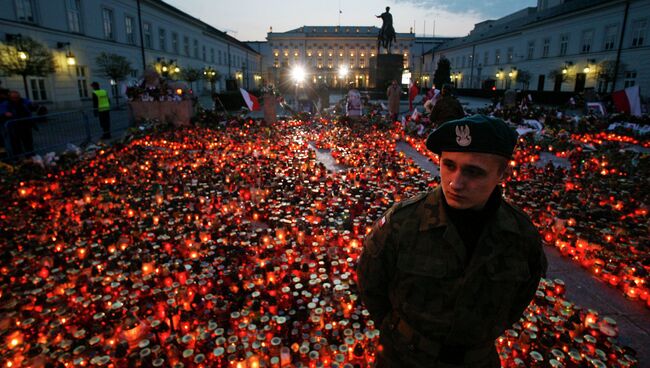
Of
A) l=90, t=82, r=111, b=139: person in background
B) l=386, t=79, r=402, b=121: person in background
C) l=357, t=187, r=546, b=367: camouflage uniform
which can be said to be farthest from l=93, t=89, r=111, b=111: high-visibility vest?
l=357, t=187, r=546, b=367: camouflage uniform

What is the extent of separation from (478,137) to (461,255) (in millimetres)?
485

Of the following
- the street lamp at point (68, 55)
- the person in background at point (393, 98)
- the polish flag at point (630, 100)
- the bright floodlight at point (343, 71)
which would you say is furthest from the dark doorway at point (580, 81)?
the bright floodlight at point (343, 71)

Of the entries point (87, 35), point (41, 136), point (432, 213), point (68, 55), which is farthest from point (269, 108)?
point (87, 35)

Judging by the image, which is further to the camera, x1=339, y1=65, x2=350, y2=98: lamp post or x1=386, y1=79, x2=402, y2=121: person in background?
x1=339, y1=65, x2=350, y2=98: lamp post

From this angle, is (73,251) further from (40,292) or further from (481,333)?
(481,333)

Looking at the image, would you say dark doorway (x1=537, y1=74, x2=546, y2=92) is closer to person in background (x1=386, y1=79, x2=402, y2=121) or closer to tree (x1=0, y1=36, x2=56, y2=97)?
person in background (x1=386, y1=79, x2=402, y2=121)

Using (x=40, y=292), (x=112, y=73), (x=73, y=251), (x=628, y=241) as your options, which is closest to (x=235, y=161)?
(x=73, y=251)

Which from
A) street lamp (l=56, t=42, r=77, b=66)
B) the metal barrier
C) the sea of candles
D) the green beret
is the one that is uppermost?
street lamp (l=56, t=42, r=77, b=66)

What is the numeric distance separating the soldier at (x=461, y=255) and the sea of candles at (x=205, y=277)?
1254 millimetres

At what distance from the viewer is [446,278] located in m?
1.43

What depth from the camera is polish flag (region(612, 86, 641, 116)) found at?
11438mm

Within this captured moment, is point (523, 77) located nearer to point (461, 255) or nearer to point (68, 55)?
point (68, 55)

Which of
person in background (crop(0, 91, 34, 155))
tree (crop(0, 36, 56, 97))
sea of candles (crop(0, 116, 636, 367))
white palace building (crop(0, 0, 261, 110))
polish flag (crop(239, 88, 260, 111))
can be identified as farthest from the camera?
white palace building (crop(0, 0, 261, 110))

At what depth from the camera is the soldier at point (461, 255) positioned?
141cm
